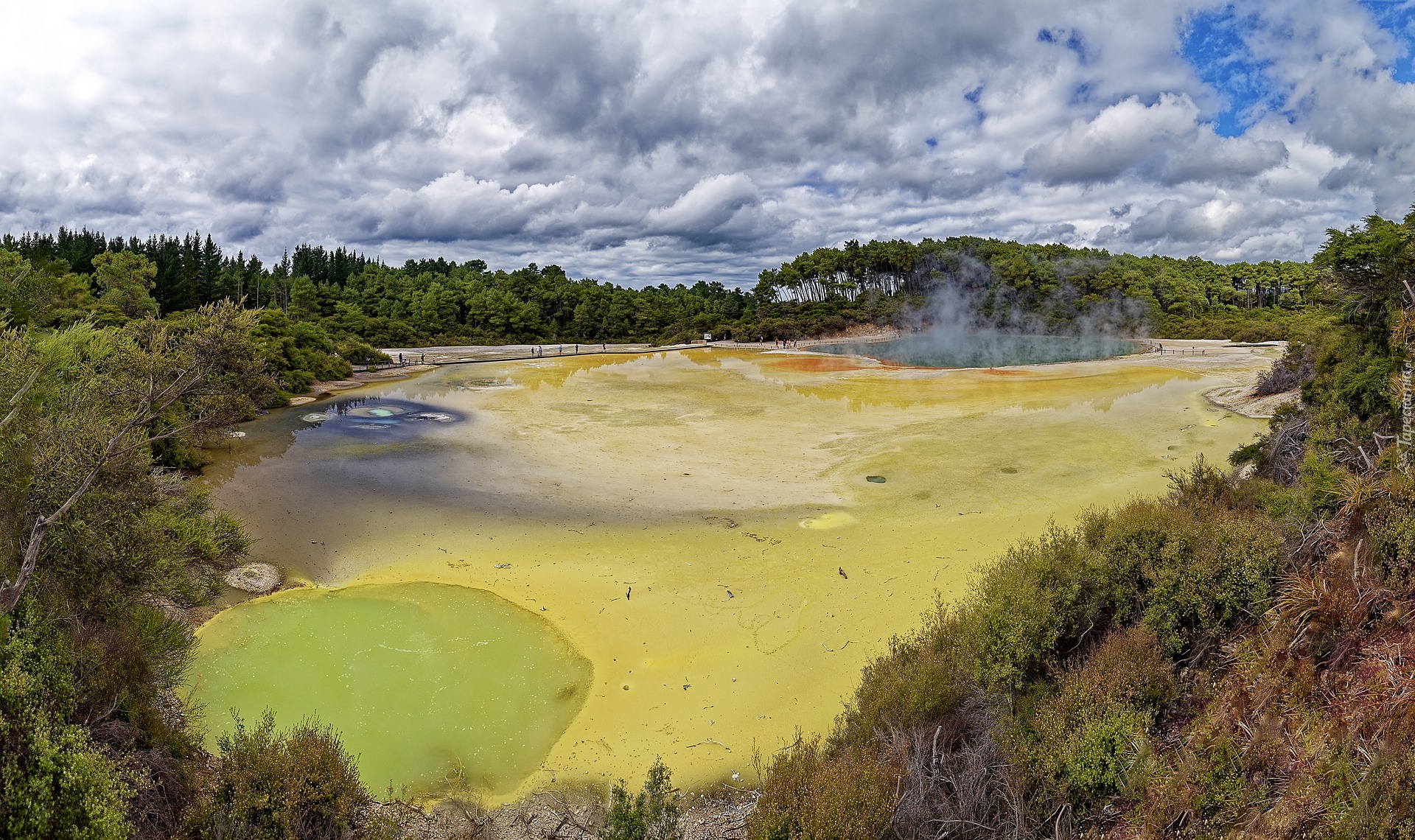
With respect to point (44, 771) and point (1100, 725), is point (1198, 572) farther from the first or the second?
point (44, 771)

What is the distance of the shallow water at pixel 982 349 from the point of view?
177ft

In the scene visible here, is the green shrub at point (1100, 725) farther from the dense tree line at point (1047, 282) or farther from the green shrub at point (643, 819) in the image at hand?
the dense tree line at point (1047, 282)

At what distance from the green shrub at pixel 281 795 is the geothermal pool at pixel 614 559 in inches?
72.9

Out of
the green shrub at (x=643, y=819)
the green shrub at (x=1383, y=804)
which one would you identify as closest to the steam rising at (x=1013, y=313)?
the green shrub at (x=643, y=819)

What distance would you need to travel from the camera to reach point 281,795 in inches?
233

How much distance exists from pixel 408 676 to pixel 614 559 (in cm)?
477

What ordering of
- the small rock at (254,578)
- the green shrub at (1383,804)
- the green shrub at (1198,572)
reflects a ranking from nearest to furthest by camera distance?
the green shrub at (1383,804) < the green shrub at (1198,572) < the small rock at (254,578)

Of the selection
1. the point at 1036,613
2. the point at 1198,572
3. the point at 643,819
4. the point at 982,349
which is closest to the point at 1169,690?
the point at 1036,613

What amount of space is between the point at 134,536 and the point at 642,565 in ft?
26.6

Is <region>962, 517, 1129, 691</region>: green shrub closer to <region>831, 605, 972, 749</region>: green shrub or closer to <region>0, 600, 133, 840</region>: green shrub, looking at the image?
<region>831, 605, 972, 749</region>: green shrub

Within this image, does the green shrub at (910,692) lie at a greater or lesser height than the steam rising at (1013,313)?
lesser

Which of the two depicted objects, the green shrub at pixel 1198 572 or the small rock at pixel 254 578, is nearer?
the green shrub at pixel 1198 572

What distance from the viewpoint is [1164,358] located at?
5125 cm

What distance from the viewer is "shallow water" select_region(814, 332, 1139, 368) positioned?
54000 millimetres
